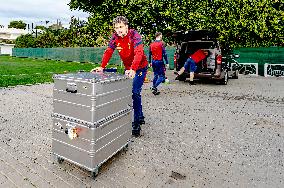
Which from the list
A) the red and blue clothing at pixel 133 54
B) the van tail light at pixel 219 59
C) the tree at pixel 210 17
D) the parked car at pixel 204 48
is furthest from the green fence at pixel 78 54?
the red and blue clothing at pixel 133 54

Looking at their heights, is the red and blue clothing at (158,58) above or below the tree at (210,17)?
below

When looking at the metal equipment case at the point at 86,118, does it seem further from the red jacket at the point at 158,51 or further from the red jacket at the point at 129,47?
the red jacket at the point at 158,51

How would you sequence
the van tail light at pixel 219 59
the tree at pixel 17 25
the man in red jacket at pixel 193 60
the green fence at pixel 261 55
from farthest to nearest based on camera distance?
the tree at pixel 17 25, the green fence at pixel 261 55, the man in red jacket at pixel 193 60, the van tail light at pixel 219 59

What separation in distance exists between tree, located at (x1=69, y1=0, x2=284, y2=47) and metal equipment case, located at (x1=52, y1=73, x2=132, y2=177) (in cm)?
1678

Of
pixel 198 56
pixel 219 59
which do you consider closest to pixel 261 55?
pixel 219 59

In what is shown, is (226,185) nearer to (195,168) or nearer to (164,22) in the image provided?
(195,168)

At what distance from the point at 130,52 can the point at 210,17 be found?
1653cm

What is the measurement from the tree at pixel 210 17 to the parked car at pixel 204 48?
7.25m

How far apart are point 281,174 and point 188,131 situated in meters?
2.08

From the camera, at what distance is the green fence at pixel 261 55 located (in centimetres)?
1814

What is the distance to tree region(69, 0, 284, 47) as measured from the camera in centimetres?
1878

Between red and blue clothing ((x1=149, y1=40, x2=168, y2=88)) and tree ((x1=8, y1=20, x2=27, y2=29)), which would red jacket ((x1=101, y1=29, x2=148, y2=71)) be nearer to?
red and blue clothing ((x1=149, y1=40, x2=168, y2=88))

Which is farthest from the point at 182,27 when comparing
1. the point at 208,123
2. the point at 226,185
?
the point at 226,185

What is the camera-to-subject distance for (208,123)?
6055 millimetres
